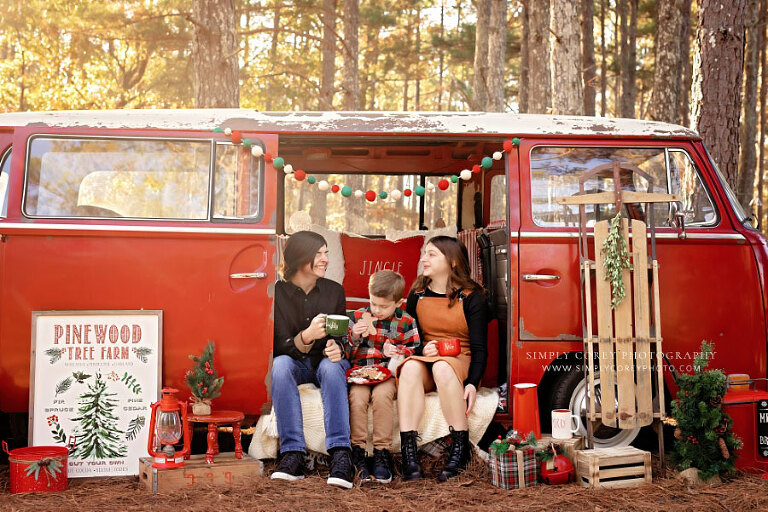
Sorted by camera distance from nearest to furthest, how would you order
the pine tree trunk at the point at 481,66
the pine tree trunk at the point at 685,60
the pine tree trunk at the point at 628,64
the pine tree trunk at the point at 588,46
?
the pine tree trunk at the point at 481,66
the pine tree trunk at the point at 685,60
the pine tree trunk at the point at 588,46
the pine tree trunk at the point at 628,64

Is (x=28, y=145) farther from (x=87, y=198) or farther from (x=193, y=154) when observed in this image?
(x=193, y=154)

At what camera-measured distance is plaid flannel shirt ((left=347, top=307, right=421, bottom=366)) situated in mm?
5516

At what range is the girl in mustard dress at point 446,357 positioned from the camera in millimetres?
5172

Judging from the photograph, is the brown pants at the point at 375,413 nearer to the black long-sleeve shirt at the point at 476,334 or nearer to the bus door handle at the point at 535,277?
the black long-sleeve shirt at the point at 476,334

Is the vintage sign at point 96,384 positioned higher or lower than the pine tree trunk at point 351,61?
lower

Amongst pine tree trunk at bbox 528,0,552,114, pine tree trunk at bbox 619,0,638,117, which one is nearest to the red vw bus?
pine tree trunk at bbox 528,0,552,114

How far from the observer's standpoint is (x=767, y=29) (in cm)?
2348

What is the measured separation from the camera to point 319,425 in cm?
532

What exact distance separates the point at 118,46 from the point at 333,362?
1789 cm

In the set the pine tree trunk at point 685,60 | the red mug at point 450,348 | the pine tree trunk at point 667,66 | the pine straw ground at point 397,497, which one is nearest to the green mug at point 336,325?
the red mug at point 450,348

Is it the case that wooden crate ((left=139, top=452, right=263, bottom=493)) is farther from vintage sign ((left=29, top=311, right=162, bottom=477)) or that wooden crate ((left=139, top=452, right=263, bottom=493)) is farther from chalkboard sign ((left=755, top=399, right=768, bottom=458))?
chalkboard sign ((left=755, top=399, right=768, bottom=458))

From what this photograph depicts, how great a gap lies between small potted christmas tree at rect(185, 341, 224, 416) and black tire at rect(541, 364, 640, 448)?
2.38 m

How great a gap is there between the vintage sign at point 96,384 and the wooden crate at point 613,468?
2861 millimetres

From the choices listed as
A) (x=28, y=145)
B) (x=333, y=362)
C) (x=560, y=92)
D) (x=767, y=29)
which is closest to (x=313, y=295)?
(x=333, y=362)
